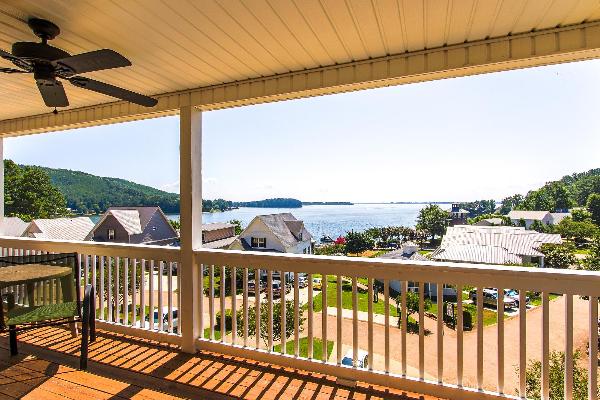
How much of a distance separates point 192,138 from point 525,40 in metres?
2.76

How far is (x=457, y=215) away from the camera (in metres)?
4.63

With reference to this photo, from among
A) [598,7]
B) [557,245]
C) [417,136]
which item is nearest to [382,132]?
[417,136]

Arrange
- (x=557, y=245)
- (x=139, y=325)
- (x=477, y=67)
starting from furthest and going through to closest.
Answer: (x=139, y=325) < (x=557, y=245) < (x=477, y=67)

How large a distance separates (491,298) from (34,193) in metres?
8.52

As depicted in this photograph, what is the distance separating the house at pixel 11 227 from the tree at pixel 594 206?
6672 millimetres

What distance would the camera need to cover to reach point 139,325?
357cm

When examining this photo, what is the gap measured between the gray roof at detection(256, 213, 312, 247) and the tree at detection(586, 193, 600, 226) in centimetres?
314

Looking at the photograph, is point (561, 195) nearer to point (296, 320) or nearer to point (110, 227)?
point (296, 320)

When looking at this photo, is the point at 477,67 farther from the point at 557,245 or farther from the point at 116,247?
the point at 116,247

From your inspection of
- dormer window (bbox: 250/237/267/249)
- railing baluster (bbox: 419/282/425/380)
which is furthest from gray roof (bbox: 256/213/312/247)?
railing baluster (bbox: 419/282/425/380)

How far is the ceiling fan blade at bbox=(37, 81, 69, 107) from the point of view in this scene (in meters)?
2.30

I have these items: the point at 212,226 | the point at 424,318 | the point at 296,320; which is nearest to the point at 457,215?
the point at 424,318

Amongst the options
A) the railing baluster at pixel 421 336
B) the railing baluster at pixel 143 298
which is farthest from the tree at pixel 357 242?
the railing baluster at pixel 143 298

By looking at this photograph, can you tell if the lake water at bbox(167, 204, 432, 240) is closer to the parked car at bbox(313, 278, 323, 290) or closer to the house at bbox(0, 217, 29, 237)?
the parked car at bbox(313, 278, 323, 290)
